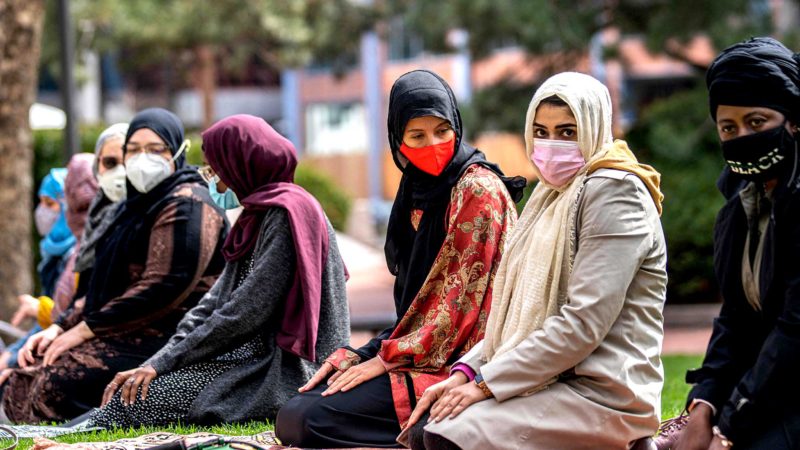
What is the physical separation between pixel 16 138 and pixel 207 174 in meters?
4.82

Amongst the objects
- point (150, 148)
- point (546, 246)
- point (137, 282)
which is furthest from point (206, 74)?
point (546, 246)

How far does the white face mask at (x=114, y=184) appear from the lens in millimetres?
6488

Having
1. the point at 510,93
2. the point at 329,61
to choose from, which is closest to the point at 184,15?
the point at 329,61

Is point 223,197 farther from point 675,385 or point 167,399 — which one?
point 675,385

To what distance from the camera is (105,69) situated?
42.8m

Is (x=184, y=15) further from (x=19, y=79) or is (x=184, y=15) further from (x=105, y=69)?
(x=105, y=69)

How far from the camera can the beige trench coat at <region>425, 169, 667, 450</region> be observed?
364 cm

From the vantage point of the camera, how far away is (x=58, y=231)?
7.40 m

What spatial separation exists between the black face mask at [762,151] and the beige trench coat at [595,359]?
1.06 ft

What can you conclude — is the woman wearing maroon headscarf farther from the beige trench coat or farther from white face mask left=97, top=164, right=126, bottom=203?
the beige trench coat

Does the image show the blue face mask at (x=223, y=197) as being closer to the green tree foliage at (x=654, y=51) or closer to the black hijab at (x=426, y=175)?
the black hijab at (x=426, y=175)

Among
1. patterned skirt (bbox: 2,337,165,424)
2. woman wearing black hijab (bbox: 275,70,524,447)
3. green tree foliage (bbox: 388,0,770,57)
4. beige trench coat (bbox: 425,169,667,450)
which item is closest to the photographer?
beige trench coat (bbox: 425,169,667,450)

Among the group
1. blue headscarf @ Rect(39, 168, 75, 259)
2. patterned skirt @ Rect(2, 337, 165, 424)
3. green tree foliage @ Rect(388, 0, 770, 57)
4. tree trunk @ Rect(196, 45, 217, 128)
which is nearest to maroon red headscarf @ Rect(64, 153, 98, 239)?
blue headscarf @ Rect(39, 168, 75, 259)

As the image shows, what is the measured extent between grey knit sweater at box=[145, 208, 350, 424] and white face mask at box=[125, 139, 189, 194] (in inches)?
35.2
